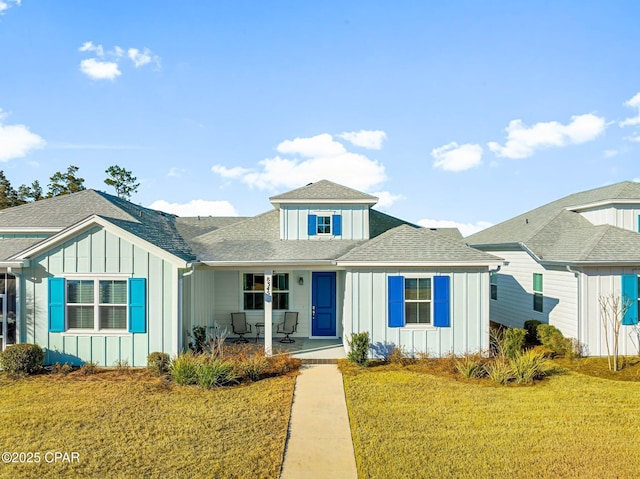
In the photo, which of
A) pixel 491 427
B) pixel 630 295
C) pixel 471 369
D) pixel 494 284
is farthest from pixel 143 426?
pixel 494 284

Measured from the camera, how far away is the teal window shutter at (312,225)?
14352 mm

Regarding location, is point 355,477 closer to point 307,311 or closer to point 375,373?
point 375,373

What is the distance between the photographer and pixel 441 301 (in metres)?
10.9

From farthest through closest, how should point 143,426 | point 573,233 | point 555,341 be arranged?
point 573,233 → point 555,341 → point 143,426

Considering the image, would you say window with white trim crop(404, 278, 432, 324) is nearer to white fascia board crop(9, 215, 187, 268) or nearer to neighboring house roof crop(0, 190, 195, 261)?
white fascia board crop(9, 215, 187, 268)

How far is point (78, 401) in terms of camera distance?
790 centimetres

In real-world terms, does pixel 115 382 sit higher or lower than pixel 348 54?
lower

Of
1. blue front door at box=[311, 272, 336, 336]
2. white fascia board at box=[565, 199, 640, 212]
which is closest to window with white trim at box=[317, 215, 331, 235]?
blue front door at box=[311, 272, 336, 336]

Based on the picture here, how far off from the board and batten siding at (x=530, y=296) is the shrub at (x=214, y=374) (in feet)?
27.0

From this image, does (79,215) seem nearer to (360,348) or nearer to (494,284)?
(360,348)

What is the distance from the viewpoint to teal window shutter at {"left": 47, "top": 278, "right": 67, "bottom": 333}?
10109mm

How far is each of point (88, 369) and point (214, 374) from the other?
376 cm

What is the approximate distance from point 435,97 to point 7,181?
36592mm

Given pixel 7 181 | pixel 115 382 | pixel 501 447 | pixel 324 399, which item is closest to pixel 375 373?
pixel 324 399
